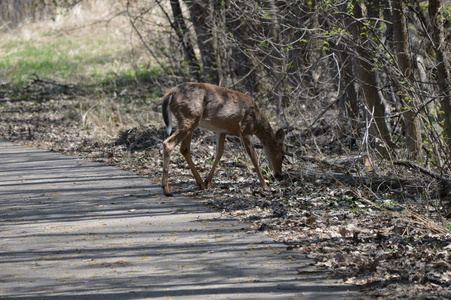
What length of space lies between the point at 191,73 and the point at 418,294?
14562 millimetres

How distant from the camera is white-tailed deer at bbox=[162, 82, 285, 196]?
9.89 m

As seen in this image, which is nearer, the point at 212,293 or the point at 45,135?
the point at 212,293

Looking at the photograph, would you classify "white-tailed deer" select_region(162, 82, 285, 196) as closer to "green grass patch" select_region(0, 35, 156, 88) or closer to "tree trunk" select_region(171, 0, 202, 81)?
"tree trunk" select_region(171, 0, 202, 81)

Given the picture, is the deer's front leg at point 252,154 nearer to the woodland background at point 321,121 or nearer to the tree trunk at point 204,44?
the woodland background at point 321,121

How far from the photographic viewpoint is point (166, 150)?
973 centimetres

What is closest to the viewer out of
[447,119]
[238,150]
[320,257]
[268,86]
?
[320,257]

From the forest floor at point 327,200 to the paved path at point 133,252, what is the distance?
15.3 inches

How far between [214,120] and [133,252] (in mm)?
4026

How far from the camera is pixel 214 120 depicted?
1035cm

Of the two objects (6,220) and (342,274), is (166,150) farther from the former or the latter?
(342,274)

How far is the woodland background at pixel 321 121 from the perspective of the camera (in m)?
7.00

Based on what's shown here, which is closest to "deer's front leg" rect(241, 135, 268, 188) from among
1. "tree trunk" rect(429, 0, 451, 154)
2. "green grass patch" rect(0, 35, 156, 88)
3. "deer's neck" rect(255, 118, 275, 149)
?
"deer's neck" rect(255, 118, 275, 149)

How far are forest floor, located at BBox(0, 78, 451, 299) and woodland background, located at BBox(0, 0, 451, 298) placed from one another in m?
0.03

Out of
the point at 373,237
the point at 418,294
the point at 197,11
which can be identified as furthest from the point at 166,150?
the point at 197,11
